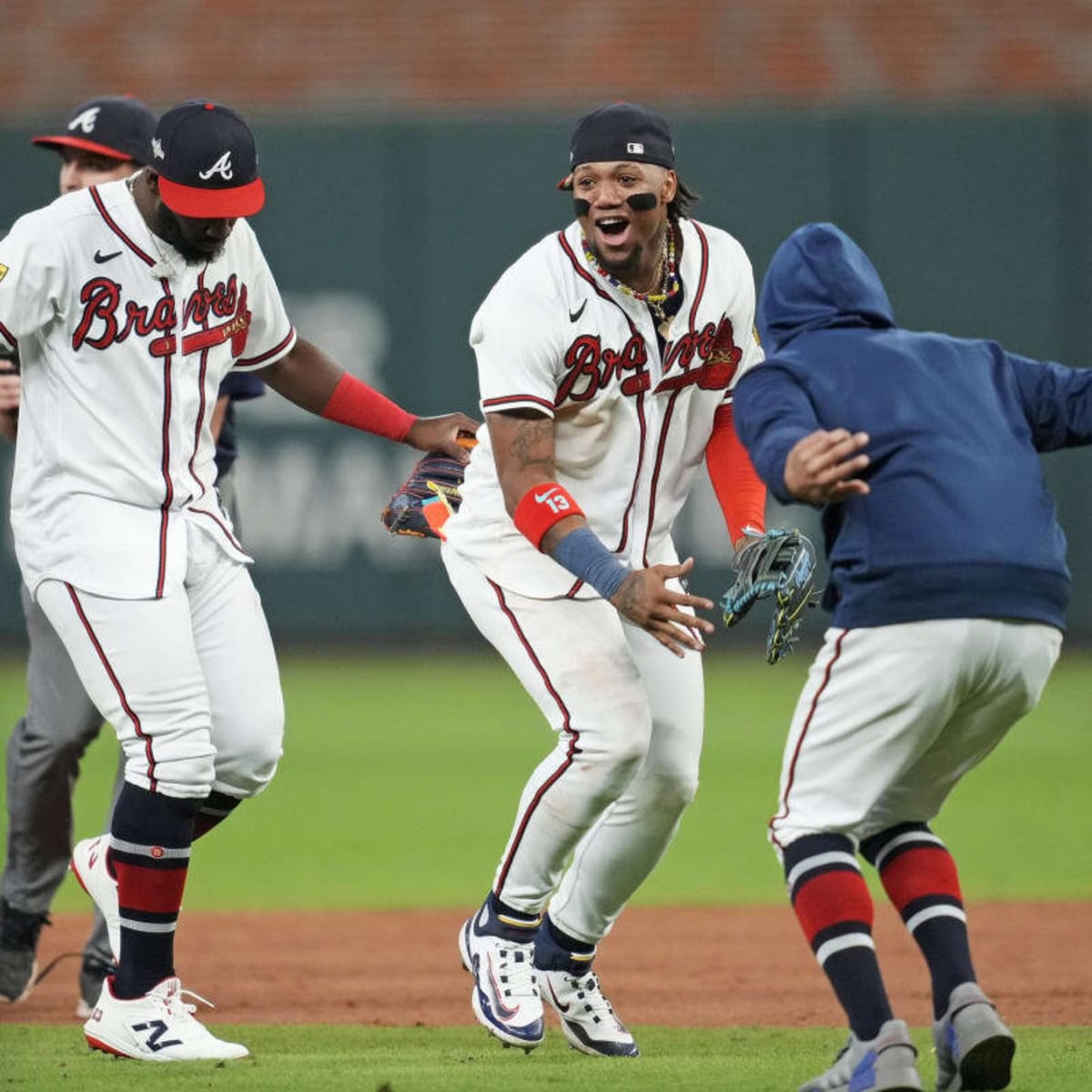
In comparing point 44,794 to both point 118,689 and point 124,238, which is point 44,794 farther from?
point 124,238

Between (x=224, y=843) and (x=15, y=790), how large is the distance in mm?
3395

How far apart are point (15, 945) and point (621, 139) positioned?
2.85 metres

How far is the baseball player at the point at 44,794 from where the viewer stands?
586 cm

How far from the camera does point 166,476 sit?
16.5 ft

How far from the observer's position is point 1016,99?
16.0 m

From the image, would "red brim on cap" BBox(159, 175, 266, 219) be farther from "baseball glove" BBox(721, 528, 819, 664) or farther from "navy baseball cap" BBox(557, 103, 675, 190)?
"baseball glove" BBox(721, 528, 819, 664)

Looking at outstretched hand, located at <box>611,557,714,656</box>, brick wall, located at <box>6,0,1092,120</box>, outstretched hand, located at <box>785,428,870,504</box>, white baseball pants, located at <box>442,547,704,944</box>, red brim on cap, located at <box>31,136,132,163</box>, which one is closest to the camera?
outstretched hand, located at <box>785,428,870,504</box>

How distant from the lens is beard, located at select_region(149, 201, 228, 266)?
4.96 meters

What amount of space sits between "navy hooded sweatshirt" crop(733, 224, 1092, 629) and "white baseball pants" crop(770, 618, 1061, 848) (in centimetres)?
5

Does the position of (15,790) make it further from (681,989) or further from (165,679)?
(681,989)

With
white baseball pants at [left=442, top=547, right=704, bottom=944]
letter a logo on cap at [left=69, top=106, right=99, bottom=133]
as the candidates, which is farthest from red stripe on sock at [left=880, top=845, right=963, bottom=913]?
letter a logo on cap at [left=69, top=106, right=99, bottom=133]

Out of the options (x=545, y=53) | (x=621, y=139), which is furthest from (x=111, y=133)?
(x=545, y=53)

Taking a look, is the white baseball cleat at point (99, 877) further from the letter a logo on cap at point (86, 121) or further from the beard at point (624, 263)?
the letter a logo on cap at point (86, 121)

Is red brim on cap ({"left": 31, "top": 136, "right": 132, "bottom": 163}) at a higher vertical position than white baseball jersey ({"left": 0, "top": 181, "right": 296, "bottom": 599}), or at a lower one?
higher
